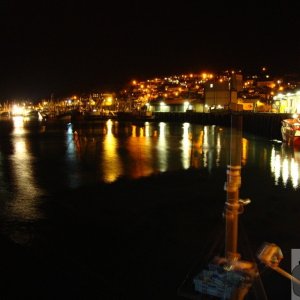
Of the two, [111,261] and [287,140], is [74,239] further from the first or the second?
[287,140]

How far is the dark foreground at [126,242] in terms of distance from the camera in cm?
552

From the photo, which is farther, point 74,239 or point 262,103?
point 262,103

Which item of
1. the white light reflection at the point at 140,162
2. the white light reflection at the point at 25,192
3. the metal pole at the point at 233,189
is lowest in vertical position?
the white light reflection at the point at 140,162

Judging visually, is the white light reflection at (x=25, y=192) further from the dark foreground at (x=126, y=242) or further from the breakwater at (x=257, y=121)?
the breakwater at (x=257, y=121)

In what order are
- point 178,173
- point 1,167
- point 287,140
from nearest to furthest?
1. point 178,173
2. point 1,167
3. point 287,140

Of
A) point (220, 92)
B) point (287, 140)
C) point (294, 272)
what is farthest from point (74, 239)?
point (220, 92)

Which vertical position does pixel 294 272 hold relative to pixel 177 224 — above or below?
above

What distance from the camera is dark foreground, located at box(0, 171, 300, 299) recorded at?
18.1 ft

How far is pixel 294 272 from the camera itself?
4660mm

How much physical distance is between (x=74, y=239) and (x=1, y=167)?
409 inches

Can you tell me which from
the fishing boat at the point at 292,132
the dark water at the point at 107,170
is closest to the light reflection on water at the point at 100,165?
the dark water at the point at 107,170

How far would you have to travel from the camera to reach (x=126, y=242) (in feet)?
23.8

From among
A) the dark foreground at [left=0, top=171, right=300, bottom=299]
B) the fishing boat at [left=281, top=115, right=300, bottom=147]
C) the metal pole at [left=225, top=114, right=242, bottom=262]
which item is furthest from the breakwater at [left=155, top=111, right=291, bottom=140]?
the metal pole at [left=225, top=114, right=242, bottom=262]

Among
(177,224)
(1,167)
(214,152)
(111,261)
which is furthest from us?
(214,152)
